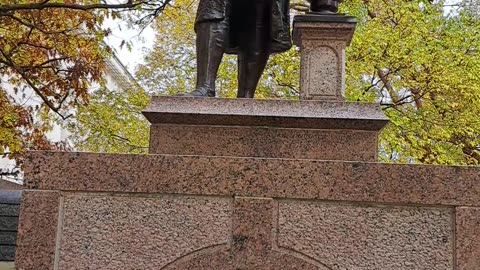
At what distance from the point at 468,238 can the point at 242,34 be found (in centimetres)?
234

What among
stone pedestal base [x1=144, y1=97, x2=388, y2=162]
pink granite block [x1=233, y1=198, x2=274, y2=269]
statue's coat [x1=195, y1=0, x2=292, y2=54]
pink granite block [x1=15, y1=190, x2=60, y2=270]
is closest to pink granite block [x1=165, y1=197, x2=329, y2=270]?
pink granite block [x1=233, y1=198, x2=274, y2=269]

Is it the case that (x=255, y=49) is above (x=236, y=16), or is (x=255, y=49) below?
below

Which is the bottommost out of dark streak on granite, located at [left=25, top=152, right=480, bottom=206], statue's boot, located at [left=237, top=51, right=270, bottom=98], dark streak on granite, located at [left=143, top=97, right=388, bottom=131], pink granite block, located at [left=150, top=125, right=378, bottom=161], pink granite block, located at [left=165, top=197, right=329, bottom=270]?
pink granite block, located at [left=165, top=197, right=329, bottom=270]

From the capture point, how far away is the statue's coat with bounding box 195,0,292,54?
4617mm

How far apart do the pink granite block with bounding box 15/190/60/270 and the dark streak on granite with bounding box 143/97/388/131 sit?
2.83 ft

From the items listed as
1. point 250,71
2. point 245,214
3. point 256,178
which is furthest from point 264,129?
point 250,71

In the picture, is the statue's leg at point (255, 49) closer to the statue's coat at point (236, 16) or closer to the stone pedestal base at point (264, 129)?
the statue's coat at point (236, 16)

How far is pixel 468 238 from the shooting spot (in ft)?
11.8

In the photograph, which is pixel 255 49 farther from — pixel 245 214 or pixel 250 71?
pixel 245 214

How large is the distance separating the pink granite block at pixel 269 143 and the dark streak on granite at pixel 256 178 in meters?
0.49

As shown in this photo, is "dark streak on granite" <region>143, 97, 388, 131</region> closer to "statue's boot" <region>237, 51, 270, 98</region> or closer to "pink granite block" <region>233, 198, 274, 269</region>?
"pink granite block" <region>233, 198, 274, 269</region>

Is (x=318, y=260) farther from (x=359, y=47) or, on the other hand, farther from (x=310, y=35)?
(x=359, y=47)

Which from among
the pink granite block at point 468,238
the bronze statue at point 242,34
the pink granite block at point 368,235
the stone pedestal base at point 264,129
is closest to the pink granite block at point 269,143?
the stone pedestal base at point 264,129

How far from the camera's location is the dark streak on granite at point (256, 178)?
3.63m
